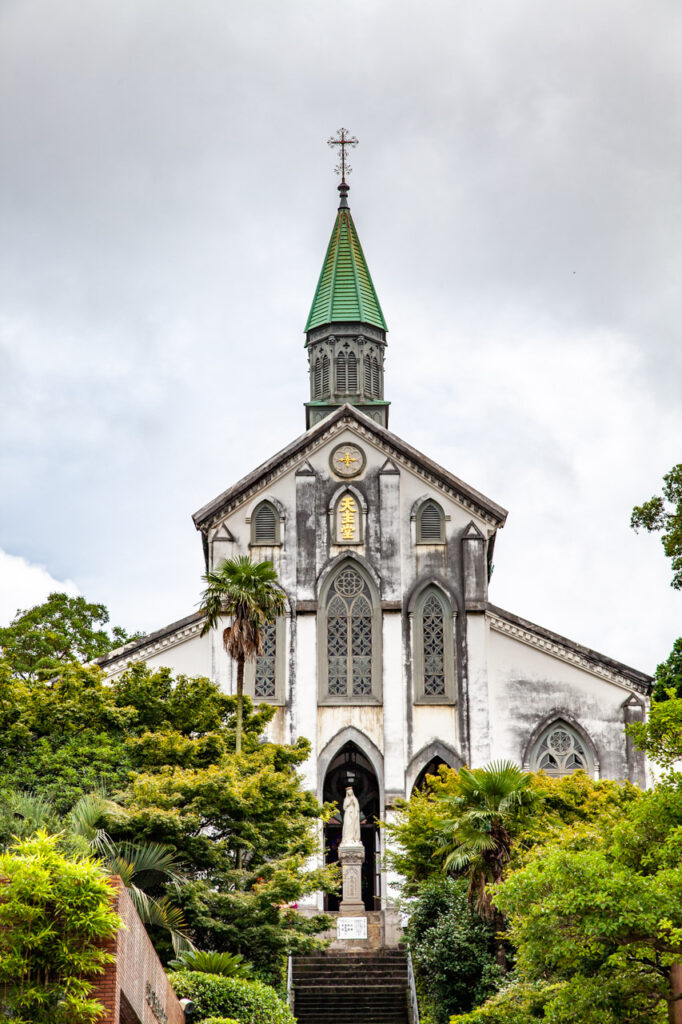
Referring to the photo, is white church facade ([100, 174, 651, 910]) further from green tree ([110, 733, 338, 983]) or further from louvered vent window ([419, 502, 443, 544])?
green tree ([110, 733, 338, 983])

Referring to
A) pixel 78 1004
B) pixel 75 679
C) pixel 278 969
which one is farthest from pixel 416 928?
pixel 78 1004

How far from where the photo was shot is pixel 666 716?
59.0 feet

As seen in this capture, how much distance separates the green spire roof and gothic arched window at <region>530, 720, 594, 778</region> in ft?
51.6

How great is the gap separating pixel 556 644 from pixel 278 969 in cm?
1599

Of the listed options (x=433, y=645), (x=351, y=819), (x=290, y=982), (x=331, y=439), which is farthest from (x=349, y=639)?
(x=290, y=982)

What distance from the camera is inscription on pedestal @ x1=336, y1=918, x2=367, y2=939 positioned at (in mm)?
34062

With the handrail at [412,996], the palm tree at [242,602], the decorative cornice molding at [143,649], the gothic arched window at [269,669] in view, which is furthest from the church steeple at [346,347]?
the handrail at [412,996]

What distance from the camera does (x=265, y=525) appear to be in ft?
138

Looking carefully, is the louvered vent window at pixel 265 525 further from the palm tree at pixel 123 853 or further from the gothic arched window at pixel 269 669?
the palm tree at pixel 123 853

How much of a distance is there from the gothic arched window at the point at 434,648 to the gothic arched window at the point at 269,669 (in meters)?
3.81

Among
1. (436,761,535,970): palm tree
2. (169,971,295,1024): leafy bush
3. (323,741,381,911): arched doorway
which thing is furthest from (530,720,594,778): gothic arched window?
(169,971,295,1024): leafy bush

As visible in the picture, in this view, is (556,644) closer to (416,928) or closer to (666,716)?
(416,928)

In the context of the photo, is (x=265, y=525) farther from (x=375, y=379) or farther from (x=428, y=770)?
(x=375, y=379)

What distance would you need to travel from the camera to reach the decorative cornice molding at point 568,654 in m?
40.3
